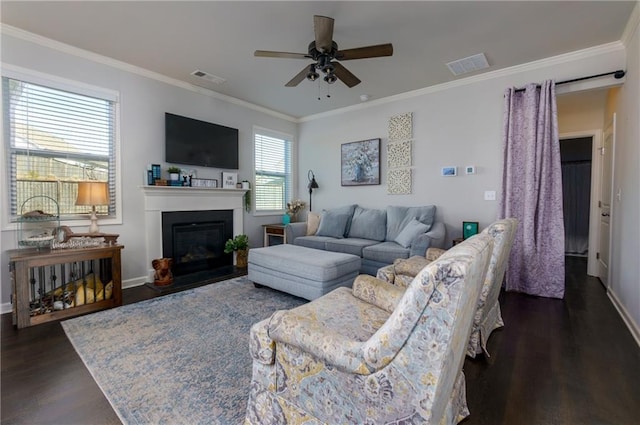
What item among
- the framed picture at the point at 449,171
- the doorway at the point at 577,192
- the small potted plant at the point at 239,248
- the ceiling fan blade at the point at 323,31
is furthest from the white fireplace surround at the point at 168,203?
the doorway at the point at 577,192

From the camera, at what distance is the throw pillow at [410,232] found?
368 cm

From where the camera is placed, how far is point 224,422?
146 centimetres

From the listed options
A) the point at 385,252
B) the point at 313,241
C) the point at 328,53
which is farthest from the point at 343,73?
the point at 313,241

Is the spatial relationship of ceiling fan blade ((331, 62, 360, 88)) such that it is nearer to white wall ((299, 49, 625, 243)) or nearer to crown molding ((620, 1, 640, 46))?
white wall ((299, 49, 625, 243))

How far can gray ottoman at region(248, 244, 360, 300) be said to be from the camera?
289 centimetres

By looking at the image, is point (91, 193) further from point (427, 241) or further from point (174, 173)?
point (427, 241)

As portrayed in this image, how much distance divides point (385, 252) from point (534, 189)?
187 cm

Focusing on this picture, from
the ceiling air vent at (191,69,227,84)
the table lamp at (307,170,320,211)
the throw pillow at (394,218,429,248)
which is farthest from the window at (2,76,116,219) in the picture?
the throw pillow at (394,218,429,248)

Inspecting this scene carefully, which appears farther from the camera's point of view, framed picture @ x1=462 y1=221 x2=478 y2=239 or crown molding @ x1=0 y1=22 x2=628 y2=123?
framed picture @ x1=462 y1=221 x2=478 y2=239

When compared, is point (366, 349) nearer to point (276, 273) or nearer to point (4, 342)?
point (276, 273)

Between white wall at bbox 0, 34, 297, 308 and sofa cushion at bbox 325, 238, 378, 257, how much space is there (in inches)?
86.8

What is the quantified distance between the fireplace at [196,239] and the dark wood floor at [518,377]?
1618 mm

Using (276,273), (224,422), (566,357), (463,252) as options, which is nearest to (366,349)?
(463,252)

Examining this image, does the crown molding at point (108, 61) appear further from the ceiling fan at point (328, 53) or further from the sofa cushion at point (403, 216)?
the sofa cushion at point (403, 216)
